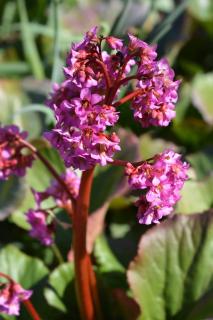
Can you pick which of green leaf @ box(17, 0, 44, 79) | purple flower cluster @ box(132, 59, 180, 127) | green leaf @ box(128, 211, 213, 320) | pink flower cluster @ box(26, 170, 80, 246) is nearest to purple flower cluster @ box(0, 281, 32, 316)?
pink flower cluster @ box(26, 170, 80, 246)

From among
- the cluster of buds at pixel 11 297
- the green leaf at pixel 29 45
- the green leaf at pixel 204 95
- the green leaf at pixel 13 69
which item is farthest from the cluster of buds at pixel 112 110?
the green leaf at pixel 13 69

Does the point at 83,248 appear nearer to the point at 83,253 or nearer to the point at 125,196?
the point at 83,253

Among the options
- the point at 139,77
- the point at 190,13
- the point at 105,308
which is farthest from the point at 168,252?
the point at 190,13

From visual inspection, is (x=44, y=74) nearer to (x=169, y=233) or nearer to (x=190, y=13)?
(x=190, y=13)

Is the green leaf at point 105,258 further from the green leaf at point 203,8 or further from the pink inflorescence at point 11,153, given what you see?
the green leaf at point 203,8

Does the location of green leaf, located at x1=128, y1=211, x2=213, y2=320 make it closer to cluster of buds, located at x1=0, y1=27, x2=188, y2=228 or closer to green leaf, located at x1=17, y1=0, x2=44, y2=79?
cluster of buds, located at x1=0, y1=27, x2=188, y2=228

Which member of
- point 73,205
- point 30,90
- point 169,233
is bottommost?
point 169,233
